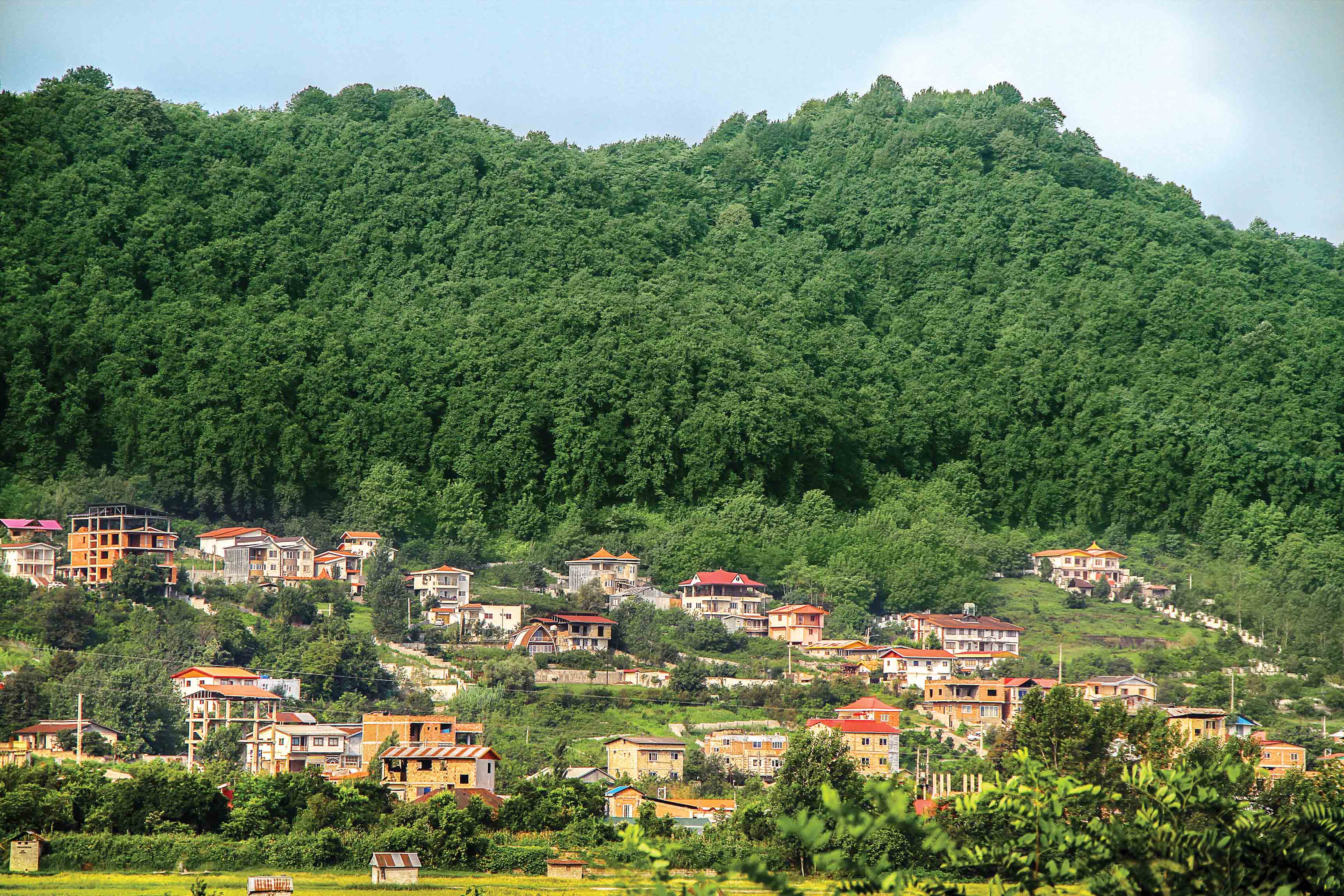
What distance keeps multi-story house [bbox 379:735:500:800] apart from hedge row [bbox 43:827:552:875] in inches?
197

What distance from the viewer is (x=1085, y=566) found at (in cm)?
5003

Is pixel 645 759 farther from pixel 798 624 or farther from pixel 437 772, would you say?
pixel 798 624

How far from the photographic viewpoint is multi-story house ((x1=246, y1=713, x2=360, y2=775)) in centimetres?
3453

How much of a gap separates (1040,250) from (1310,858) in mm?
60620

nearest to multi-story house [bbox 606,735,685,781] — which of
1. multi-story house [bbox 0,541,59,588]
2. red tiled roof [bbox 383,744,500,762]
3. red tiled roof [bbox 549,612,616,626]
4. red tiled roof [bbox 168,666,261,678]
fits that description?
red tiled roof [bbox 383,744,500,762]

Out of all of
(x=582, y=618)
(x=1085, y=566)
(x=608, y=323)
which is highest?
(x=608, y=323)

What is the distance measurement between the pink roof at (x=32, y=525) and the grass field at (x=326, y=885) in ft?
69.9

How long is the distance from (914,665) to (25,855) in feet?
76.2

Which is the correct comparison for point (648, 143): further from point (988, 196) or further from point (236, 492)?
point (236, 492)

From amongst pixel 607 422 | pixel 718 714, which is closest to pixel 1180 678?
pixel 718 714

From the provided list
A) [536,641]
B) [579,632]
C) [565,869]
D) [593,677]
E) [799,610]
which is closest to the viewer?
[565,869]

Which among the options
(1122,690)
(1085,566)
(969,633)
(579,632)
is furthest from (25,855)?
(1085,566)

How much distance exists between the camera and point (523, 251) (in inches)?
2504

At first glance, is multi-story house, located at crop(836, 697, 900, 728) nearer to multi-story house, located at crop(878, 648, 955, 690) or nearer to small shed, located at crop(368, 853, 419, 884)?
multi-story house, located at crop(878, 648, 955, 690)
